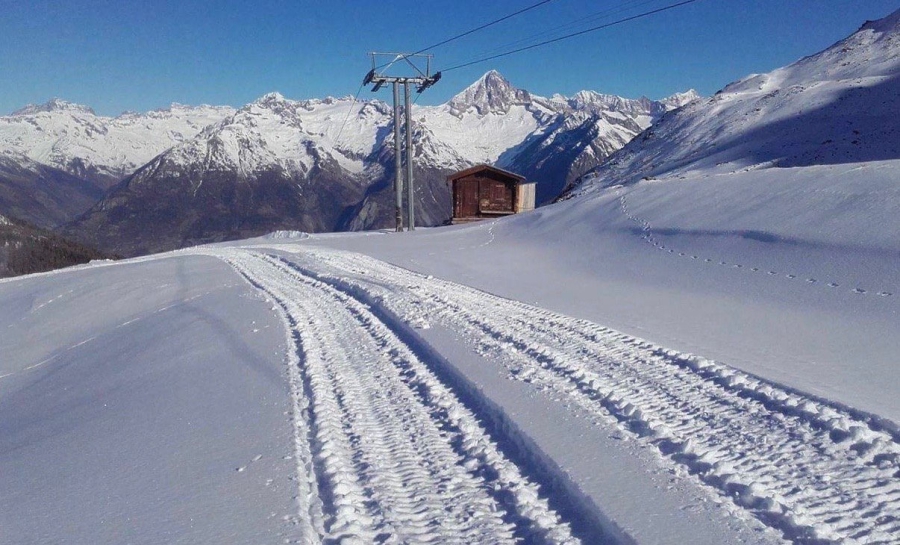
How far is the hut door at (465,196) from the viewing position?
41000mm

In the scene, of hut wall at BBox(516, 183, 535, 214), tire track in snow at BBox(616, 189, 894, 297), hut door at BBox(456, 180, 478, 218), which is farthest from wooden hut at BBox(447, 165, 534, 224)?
tire track in snow at BBox(616, 189, 894, 297)

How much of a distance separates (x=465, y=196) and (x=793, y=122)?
64.1 ft

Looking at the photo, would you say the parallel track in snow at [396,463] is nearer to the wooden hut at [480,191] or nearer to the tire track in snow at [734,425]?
the tire track in snow at [734,425]

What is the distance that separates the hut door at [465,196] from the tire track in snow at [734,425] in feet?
106

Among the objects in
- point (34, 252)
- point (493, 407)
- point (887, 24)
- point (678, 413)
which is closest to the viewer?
point (678, 413)

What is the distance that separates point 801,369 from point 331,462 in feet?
15.7

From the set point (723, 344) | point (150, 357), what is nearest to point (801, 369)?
point (723, 344)

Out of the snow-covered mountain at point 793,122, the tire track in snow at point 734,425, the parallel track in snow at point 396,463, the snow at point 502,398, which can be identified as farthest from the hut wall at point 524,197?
the parallel track in snow at point 396,463

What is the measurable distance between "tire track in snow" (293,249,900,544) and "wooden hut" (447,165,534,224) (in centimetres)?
Answer: 3239

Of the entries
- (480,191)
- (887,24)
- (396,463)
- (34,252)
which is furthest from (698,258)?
(34,252)

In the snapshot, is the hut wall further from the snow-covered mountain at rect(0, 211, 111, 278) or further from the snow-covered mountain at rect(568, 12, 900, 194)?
the snow-covered mountain at rect(0, 211, 111, 278)

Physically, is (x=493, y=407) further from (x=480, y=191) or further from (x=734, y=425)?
(x=480, y=191)

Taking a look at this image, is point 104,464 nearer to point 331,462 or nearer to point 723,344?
point 331,462

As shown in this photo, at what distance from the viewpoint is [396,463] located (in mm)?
4891
